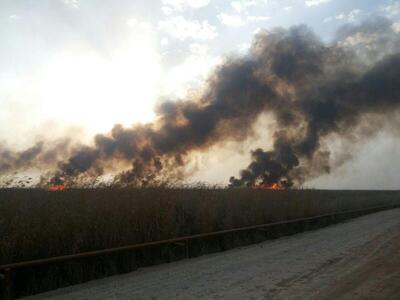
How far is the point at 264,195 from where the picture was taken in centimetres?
2594

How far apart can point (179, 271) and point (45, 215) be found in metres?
4.11

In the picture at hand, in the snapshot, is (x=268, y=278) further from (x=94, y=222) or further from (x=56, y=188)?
(x=56, y=188)

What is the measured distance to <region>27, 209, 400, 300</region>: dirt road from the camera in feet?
30.7

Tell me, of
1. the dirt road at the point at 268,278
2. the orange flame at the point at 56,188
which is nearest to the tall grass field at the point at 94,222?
the orange flame at the point at 56,188

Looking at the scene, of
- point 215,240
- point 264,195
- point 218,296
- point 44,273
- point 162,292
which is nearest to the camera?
point 218,296

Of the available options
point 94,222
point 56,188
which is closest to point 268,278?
point 94,222

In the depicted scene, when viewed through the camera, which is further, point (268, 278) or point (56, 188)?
point (56, 188)

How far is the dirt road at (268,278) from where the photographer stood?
9363 millimetres

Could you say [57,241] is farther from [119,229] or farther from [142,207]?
[142,207]

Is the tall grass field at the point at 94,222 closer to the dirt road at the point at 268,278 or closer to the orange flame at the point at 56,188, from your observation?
the orange flame at the point at 56,188

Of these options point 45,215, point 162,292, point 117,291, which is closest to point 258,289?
point 162,292

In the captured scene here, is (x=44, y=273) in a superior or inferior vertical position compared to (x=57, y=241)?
inferior

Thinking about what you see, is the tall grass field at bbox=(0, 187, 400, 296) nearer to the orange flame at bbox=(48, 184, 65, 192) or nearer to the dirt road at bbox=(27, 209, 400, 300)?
the orange flame at bbox=(48, 184, 65, 192)

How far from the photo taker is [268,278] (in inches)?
427
